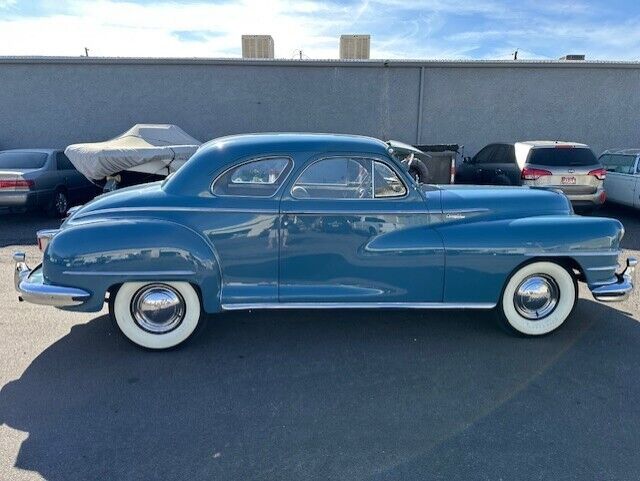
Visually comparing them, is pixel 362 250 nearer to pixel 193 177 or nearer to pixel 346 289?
pixel 346 289

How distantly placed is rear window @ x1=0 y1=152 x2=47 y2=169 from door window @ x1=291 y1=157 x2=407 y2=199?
7668mm

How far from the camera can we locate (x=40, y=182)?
842cm

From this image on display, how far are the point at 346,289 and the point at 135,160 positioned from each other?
548 centimetres

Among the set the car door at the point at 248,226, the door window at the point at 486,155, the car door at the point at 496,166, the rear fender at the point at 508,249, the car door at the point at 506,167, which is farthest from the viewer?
the door window at the point at 486,155

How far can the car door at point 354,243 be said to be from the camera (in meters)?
3.61

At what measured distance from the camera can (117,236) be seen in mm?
3410

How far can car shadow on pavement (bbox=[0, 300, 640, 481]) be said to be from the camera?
2414 mm

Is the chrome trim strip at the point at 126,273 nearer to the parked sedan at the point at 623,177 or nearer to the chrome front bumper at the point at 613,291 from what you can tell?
the chrome front bumper at the point at 613,291

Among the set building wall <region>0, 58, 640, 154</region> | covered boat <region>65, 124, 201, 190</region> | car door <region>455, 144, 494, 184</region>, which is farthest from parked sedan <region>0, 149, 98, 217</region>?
car door <region>455, 144, 494, 184</region>

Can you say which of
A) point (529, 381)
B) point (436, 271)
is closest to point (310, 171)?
point (436, 271)

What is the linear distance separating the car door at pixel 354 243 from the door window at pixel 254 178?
153 millimetres

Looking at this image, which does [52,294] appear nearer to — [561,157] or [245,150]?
[245,150]

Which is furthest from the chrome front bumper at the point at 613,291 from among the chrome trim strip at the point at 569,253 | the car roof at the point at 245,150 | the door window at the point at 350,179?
the car roof at the point at 245,150

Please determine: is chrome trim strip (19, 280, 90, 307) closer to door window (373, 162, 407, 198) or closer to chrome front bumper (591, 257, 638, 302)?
door window (373, 162, 407, 198)
